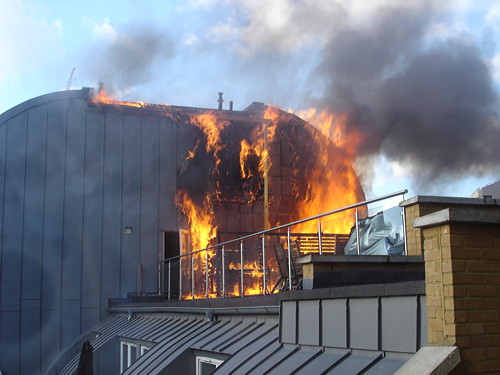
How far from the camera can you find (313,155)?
62.6ft

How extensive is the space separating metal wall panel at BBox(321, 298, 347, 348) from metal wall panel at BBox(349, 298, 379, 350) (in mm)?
106

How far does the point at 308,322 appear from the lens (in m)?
6.14

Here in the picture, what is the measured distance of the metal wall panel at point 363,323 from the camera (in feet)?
16.5

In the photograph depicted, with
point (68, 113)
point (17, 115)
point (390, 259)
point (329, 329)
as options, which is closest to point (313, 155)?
point (68, 113)

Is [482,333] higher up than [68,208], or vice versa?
[68,208]

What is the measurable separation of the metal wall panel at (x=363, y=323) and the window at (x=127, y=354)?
823cm

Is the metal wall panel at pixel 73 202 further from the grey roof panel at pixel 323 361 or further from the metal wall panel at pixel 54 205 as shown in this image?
the grey roof panel at pixel 323 361

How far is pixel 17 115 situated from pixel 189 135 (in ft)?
15.3

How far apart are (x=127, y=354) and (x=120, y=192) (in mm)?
5587

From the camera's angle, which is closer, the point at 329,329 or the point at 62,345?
the point at 329,329

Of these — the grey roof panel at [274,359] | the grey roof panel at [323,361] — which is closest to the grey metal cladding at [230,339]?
the grey roof panel at [274,359]

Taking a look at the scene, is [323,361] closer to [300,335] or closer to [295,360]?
[295,360]

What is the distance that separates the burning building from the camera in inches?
663

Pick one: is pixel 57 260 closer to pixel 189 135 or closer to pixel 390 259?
pixel 189 135
